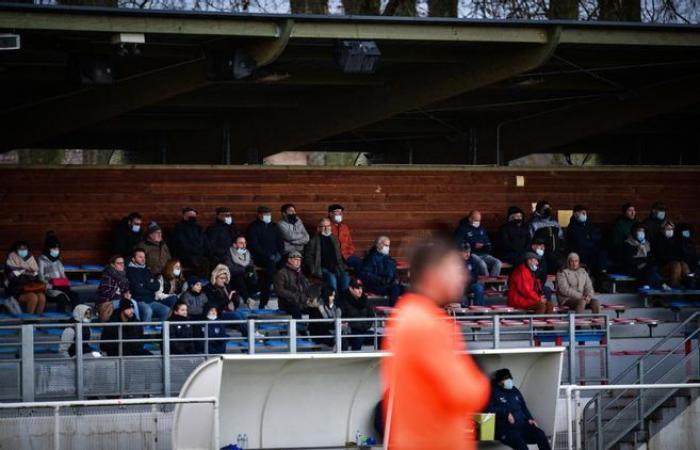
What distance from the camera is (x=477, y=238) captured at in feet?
75.4

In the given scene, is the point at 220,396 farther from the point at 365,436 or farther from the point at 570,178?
the point at 570,178

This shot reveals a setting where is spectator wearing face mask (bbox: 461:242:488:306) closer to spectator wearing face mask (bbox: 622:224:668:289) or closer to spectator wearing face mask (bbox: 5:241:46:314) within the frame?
spectator wearing face mask (bbox: 622:224:668:289)

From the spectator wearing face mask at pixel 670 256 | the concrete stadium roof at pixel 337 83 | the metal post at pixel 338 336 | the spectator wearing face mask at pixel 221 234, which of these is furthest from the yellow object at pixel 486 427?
the spectator wearing face mask at pixel 670 256

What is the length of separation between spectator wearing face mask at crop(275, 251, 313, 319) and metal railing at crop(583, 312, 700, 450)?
13.1ft

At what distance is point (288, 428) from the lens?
15344 mm

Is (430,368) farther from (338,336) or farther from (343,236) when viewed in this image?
(343,236)

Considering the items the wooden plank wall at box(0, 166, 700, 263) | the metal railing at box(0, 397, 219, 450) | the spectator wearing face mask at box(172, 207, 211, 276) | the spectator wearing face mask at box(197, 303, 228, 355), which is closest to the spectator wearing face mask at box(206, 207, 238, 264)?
the spectator wearing face mask at box(172, 207, 211, 276)

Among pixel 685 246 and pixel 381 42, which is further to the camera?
pixel 685 246

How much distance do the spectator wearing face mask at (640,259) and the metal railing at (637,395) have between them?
7.85 ft

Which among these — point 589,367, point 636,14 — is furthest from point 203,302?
point 636,14

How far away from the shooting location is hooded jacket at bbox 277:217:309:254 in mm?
22031

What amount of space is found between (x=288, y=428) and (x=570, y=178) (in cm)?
1143

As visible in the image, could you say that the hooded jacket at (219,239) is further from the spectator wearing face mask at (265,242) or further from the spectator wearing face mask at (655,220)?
the spectator wearing face mask at (655,220)

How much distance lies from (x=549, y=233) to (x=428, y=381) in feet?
57.7
